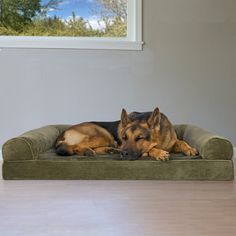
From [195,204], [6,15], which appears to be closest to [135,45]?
[6,15]

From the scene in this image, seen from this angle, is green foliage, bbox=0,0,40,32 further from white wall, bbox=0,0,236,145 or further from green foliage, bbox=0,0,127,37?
white wall, bbox=0,0,236,145

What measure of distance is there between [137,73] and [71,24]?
97 cm

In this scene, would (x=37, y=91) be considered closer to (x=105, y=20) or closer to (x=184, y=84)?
(x=105, y=20)

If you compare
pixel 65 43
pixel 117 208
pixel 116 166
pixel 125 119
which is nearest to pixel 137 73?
pixel 65 43

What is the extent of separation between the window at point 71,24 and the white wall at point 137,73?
0.33ft

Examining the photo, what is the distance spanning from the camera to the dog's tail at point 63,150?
3.73 metres

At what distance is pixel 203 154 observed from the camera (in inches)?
141

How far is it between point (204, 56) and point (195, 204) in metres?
2.48

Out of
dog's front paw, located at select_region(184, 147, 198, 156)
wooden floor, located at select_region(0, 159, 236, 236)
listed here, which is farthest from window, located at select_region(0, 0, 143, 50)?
wooden floor, located at select_region(0, 159, 236, 236)

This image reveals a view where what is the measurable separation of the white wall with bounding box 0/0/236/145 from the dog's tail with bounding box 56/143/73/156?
1.04 meters

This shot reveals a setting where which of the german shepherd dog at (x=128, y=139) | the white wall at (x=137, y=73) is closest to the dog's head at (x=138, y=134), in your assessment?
the german shepherd dog at (x=128, y=139)

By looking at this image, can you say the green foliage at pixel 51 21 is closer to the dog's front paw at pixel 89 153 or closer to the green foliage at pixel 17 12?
the green foliage at pixel 17 12

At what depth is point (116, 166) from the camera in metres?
3.49

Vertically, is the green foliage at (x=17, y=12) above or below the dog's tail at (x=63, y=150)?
above
